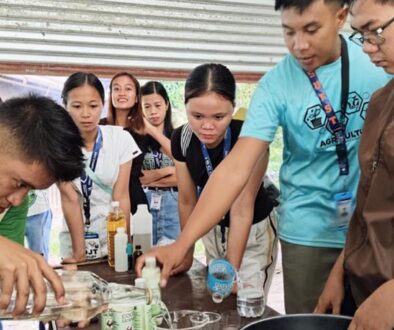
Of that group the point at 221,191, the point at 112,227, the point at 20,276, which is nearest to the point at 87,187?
the point at 112,227

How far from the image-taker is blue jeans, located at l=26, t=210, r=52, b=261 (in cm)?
286

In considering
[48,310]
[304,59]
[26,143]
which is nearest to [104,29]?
[304,59]

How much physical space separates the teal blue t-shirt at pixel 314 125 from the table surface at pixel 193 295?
382 millimetres

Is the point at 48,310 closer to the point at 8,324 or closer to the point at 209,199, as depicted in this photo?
the point at 209,199

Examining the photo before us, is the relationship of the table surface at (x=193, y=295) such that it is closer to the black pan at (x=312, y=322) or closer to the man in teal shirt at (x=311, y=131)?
the man in teal shirt at (x=311, y=131)

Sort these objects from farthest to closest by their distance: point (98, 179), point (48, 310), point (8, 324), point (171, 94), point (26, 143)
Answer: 1. point (171, 94)
2. point (8, 324)
3. point (98, 179)
4. point (26, 143)
5. point (48, 310)

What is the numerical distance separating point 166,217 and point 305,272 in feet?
4.58

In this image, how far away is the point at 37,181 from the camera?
1.18 m

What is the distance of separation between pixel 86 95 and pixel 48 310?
147cm

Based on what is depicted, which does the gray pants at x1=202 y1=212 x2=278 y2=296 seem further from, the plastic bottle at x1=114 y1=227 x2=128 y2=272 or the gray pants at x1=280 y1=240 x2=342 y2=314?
the plastic bottle at x1=114 y1=227 x2=128 y2=272

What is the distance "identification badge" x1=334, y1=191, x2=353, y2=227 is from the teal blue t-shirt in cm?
2

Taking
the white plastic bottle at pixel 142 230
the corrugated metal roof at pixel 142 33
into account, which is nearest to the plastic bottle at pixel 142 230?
the white plastic bottle at pixel 142 230

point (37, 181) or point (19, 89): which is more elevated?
point (19, 89)

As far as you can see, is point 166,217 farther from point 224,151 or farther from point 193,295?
point 193,295
